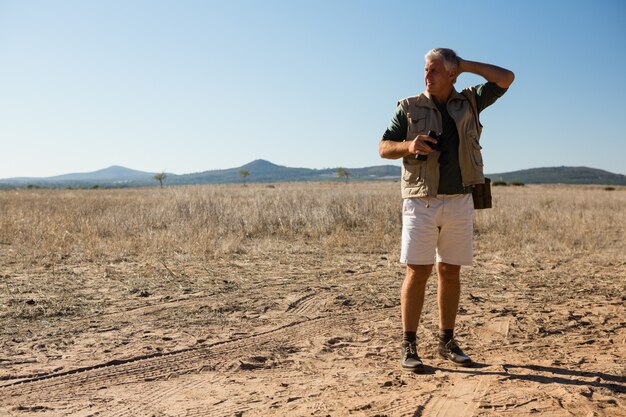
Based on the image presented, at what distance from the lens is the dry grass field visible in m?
2.93

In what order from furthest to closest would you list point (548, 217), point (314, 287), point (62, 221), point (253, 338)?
point (548, 217), point (62, 221), point (314, 287), point (253, 338)

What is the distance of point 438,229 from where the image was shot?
11.2 feet

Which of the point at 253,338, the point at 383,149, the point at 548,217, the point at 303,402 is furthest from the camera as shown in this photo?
the point at 548,217

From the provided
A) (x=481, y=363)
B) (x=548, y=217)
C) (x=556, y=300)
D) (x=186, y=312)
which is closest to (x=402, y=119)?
(x=481, y=363)

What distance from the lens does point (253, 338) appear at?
4113 mm

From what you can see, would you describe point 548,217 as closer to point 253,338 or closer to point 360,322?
point 360,322

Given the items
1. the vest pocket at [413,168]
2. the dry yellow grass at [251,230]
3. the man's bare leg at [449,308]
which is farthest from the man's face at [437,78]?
the dry yellow grass at [251,230]

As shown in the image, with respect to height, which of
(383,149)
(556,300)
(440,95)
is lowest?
(556,300)

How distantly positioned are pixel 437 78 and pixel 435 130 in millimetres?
319

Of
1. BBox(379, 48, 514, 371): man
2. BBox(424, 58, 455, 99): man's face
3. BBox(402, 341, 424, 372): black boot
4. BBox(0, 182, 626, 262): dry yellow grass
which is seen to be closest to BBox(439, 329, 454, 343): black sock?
BBox(379, 48, 514, 371): man

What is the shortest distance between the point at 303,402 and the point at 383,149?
1.59m

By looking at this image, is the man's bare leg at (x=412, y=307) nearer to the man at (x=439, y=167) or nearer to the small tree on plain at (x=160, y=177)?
the man at (x=439, y=167)

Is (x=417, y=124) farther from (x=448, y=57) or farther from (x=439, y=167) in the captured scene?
(x=448, y=57)

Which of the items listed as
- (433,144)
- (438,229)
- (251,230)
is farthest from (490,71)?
(251,230)
